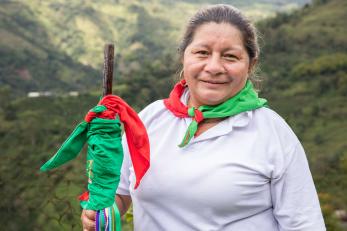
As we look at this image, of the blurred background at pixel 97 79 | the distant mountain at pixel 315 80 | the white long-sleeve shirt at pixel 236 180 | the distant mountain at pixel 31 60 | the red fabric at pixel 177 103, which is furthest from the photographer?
the distant mountain at pixel 31 60

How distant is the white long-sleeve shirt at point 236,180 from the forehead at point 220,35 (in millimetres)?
204

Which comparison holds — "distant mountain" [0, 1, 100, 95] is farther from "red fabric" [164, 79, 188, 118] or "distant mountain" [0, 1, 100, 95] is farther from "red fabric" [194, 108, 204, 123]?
"red fabric" [194, 108, 204, 123]

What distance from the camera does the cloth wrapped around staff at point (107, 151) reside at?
140cm

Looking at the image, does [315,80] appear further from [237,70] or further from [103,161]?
[103,161]

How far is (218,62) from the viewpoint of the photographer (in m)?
1.40

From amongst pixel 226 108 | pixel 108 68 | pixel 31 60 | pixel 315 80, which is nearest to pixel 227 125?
pixel 226 108

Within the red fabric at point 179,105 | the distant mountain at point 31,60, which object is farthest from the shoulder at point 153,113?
the distant mountain at point 31,60

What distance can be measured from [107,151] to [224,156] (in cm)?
32

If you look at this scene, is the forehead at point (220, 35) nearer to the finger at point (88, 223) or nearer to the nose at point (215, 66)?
the nose at point (215, 66)

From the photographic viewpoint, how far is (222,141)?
4.58 feet

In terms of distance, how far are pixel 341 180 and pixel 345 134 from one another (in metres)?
8.35

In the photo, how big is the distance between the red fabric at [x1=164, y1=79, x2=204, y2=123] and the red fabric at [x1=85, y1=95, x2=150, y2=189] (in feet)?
0.38

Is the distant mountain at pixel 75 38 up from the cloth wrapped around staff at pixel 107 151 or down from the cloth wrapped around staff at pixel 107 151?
down

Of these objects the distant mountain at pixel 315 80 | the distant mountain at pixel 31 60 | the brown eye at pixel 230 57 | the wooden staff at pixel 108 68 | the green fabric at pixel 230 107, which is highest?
the brown eye at pixel 230 57
